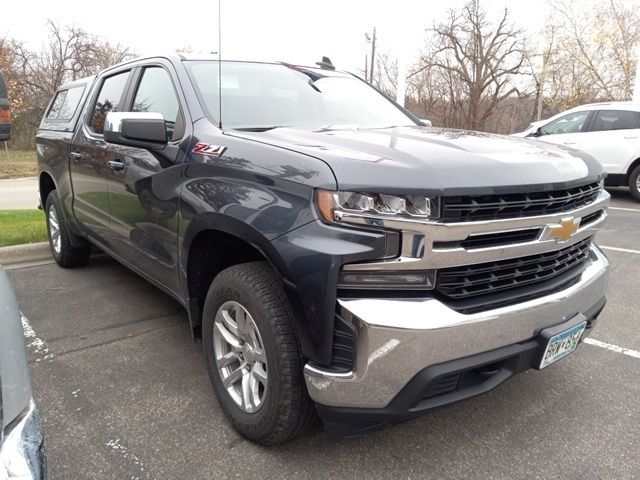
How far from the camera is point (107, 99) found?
3.95 meters

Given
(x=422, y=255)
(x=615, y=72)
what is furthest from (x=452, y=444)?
(x=615, y=72)

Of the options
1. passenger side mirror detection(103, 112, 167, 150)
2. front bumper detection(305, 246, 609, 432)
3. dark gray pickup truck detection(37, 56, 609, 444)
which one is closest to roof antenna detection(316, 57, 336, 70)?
dark gray pickup truck detection(37, 56, 609, 444)

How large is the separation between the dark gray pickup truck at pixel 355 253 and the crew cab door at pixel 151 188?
0.02m

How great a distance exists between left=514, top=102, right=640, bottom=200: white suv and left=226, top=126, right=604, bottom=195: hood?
25.8ft

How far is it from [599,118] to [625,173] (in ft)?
3.78

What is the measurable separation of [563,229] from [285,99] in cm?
176

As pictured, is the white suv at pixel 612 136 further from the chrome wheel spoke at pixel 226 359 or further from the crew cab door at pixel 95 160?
the chrome wheel spoke at pixel 226 359

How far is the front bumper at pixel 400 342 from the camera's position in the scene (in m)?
1.73

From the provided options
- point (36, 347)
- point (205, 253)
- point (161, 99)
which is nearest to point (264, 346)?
point (205, 253)

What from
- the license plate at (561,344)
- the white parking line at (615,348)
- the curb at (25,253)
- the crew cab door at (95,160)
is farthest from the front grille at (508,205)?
the curb at (25,253)

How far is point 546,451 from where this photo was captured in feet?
7.48

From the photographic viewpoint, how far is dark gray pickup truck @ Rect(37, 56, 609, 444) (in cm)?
178

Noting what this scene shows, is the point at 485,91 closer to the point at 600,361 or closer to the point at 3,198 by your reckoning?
the point at 3,198

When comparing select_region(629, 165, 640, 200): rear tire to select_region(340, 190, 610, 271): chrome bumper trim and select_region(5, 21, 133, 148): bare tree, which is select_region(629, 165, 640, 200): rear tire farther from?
select_region(5, 21, 133, 148): bare tree
